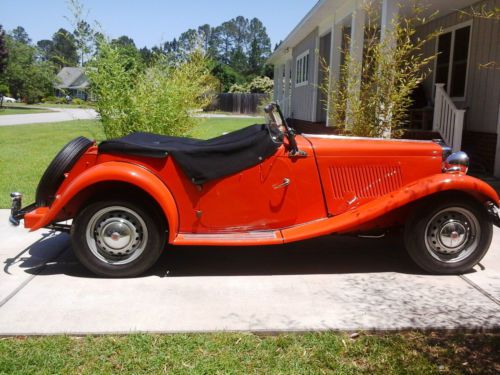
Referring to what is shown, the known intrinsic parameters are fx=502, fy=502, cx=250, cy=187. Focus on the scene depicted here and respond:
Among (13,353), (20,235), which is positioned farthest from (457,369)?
(20,235)

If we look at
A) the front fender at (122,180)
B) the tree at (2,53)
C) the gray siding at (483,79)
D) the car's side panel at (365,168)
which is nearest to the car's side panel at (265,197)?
the car's side panel at (365,168)

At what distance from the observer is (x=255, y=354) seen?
314 cm

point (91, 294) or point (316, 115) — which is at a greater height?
point (316, 115)

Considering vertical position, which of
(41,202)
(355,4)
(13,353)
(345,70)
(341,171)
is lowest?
(13,353)

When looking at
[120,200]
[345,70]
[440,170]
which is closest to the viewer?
[120,200]

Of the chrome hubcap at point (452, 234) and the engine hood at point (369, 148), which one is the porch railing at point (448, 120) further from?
the chrome hubcap at point (452, 234)

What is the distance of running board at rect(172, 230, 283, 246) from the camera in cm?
429

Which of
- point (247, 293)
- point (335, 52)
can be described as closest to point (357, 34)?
point (335, 52)

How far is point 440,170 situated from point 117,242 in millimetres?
2994

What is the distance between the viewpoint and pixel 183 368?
2979 mm

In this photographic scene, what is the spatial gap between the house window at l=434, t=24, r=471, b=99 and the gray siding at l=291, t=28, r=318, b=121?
4.19 m

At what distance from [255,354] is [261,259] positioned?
1858 mm

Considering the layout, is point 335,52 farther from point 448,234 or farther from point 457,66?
point 448,234

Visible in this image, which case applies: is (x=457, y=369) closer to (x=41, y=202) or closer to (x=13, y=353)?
(x=13, y=353)
